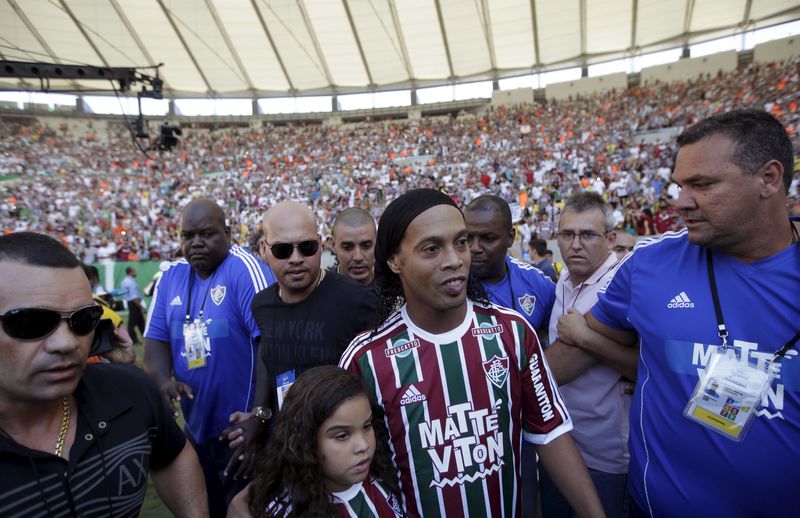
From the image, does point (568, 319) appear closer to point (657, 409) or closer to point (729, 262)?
point (657, 409)

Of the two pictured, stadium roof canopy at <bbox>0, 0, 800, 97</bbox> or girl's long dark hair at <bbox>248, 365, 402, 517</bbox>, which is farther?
stadium roof canopy at <bbox>0, 0, 800, 97</bbox>

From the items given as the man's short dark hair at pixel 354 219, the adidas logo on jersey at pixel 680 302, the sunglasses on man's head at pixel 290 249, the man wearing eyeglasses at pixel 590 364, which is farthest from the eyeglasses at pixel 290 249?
the adidas logo on jersey at pixel 680 302

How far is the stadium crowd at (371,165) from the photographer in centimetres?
1931

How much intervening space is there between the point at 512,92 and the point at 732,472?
106 feet

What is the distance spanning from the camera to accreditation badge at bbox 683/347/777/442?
163 centimetres

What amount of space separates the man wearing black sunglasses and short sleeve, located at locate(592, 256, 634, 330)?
45.2 inches

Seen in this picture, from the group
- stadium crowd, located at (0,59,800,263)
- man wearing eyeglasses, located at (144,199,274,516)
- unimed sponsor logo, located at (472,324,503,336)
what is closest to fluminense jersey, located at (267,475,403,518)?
unimed sponsor logo, located at (472,324,503,336)

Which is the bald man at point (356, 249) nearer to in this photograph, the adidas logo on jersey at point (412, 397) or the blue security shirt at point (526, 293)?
the blue security shirt at point (526, 293)

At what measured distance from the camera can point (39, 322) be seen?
1.45 m

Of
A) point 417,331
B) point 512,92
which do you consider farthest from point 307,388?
point 512,92

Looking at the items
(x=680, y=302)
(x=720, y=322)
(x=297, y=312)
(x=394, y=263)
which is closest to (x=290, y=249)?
(x=297, y=312)

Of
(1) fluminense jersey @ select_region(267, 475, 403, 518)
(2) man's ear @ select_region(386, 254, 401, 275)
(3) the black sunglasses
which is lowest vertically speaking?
(1) fluminense jersey @ select_region(267, 475, 403, 518)

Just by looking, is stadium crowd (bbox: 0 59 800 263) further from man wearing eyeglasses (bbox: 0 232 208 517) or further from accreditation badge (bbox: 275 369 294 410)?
man wearing eyeglasses (bbox: 0 232 208 517)

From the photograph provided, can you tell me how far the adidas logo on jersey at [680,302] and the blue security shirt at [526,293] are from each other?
1.35 m
